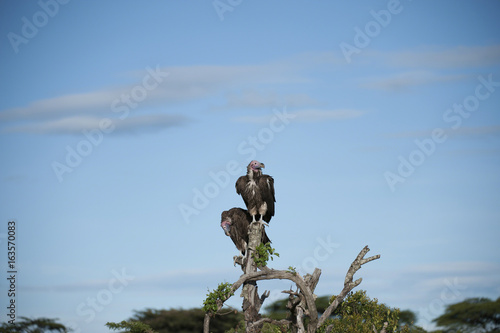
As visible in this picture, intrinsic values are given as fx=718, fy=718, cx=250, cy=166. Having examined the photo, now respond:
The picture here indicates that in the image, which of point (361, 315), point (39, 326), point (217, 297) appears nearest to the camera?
point (217, 297)

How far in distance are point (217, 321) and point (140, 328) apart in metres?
15.4

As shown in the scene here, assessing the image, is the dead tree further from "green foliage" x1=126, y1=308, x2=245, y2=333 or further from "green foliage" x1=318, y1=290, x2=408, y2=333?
"green foliage" x1=126, y1=308, x2=245, y2=333

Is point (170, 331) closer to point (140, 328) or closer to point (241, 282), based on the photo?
point (140, 328)

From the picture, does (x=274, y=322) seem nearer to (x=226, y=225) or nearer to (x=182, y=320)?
(x=226, y=225)

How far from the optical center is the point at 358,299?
20203 mm

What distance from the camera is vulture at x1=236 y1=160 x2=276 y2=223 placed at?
18156mm

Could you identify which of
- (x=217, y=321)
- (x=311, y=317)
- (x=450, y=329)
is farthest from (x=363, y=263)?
(x=217, y=321)

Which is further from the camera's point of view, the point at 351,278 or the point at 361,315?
the point at 361,315

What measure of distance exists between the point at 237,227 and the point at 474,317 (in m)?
18.9

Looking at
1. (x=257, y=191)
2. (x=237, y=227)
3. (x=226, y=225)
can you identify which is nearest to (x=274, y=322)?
(x=237, y=227)

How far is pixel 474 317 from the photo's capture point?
3294cm

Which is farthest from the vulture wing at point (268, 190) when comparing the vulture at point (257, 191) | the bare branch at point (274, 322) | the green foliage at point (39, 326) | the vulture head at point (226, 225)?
the green foliage at point (39, 326)

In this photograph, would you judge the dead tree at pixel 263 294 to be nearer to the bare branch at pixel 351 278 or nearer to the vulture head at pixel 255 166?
the bare branch at pixel 351 278

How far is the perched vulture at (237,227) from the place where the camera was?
18203mm
